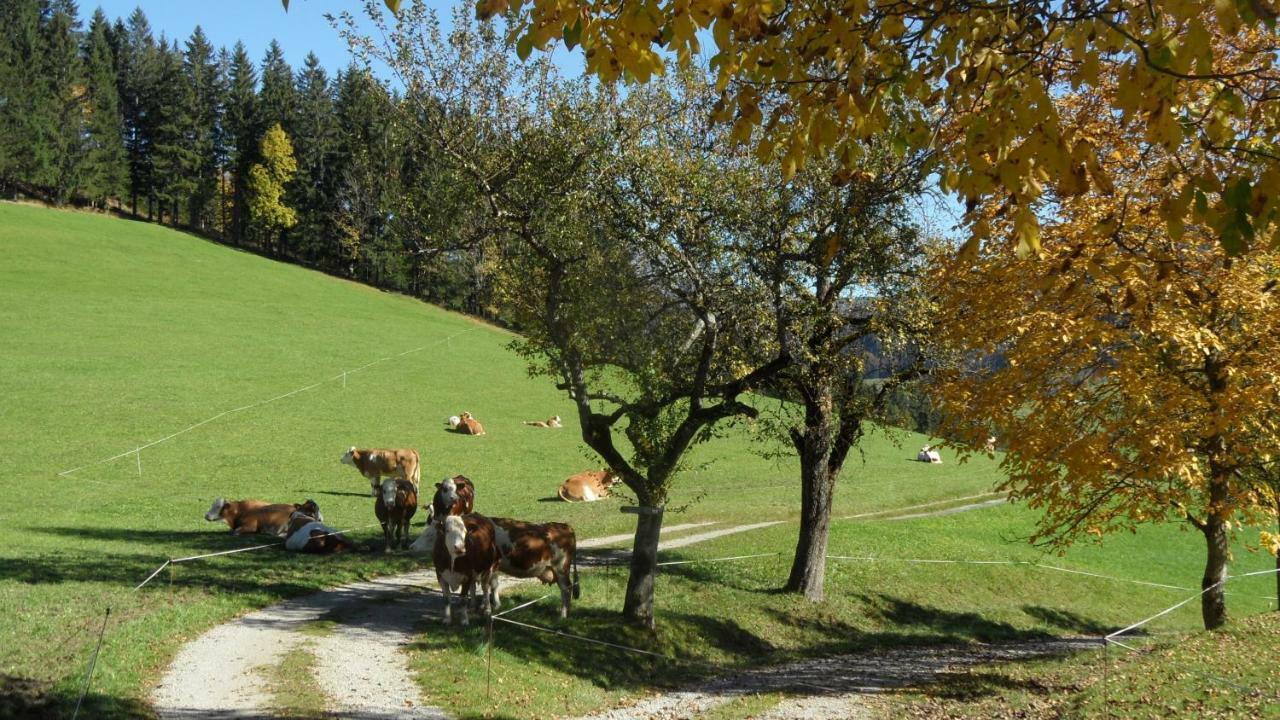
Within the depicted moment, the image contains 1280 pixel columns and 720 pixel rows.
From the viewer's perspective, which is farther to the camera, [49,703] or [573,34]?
[49,703]

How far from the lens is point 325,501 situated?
1030 inches

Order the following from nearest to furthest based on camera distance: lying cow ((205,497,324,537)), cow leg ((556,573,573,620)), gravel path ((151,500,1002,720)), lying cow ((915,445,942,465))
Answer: gravel path ((151,500,1002,720)) → cow leg ((556,573,573,620)) → lying cow ((205,497,324,537)) → lying cow ((915,445,942,465))

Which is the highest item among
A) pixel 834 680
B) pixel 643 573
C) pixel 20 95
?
pixel 20 95

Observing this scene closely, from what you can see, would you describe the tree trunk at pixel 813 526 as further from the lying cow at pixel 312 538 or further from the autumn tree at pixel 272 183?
the autumn tree at pixel 272 183

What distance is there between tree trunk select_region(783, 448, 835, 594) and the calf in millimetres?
8669

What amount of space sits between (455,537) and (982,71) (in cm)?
1078

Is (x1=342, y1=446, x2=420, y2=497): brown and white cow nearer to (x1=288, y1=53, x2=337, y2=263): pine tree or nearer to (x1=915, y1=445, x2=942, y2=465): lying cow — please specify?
(x1=915, y1=445, x2=942, y2=465): lying cow

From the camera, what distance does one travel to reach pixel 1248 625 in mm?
14328

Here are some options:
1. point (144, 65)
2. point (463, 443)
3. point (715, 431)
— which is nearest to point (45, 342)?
point (463, 443)

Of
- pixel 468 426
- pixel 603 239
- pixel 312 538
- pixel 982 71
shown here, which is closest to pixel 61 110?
pixel 468 426

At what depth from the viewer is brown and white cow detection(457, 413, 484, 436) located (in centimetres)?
3978

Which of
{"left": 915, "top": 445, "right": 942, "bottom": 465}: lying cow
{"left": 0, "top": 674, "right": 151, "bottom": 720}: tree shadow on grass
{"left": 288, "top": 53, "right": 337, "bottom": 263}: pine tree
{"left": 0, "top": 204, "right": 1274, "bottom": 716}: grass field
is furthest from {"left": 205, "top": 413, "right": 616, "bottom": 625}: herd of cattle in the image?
{"left": 288, "top": 53, "right": 337, "bottom": 263}: pine tree

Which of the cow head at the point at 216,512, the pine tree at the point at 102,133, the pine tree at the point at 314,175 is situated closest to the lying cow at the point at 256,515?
the cow head at the point at 216,512

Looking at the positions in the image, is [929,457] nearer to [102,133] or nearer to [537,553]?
[537,553]
